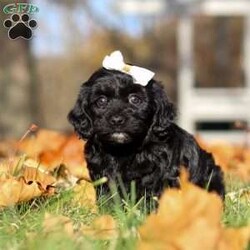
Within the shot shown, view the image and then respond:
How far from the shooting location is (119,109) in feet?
14.0

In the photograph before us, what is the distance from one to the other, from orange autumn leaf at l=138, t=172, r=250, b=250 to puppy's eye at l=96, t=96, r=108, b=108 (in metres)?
1.67

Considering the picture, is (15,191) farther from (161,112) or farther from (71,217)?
(161,112)

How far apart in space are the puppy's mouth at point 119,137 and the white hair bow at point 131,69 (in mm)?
346

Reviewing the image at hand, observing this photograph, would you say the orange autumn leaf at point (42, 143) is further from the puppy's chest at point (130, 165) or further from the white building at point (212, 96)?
the white building at point (212, 96)

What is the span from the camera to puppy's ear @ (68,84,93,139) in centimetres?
454

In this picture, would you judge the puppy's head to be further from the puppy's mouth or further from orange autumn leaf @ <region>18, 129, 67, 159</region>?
orange autumn leaf @ <region>18, 129, 67, 159</region>

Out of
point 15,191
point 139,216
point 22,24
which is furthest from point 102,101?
point 22,24

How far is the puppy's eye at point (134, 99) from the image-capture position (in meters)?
4.34

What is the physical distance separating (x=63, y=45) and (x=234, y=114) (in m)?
3.62

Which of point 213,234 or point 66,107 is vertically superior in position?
point 213,234

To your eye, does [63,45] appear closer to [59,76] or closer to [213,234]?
[59,76]

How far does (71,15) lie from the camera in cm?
1403

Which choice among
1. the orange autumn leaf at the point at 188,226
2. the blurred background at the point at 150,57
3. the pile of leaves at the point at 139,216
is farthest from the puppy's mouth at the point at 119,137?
the blurred background at the point at 150,57

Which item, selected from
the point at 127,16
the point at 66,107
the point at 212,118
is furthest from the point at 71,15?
the point at 212,118
